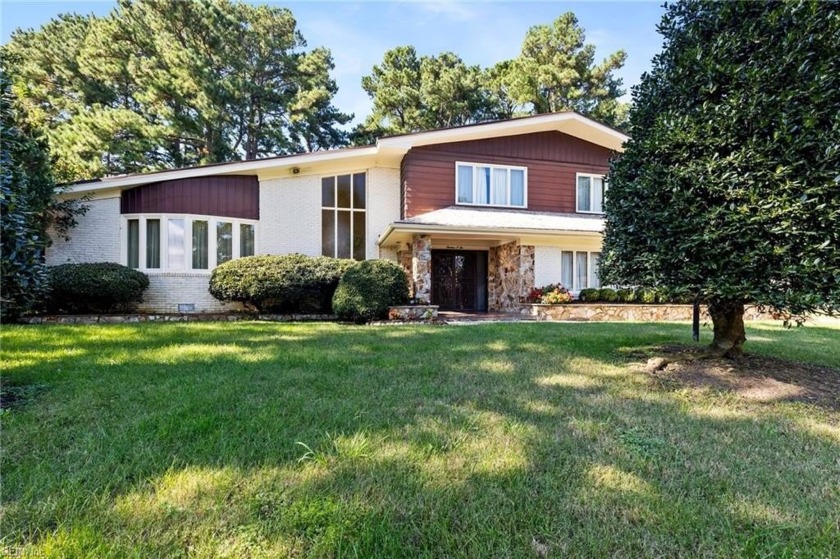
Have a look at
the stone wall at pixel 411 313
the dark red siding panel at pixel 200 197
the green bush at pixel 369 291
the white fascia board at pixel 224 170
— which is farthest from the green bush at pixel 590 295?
the dark red siding panel at pixel 200 197

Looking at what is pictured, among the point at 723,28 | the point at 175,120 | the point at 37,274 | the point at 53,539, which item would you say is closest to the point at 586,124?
the point at 723,28

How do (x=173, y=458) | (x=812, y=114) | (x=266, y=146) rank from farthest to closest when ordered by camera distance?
(x=266, y=146) < (x=812, y=114) < (x=173, y=458)

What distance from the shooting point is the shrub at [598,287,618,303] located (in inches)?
509

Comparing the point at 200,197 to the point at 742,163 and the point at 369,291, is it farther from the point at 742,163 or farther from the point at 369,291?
the point at 742,163

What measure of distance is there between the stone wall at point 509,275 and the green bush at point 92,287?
11.1 metres

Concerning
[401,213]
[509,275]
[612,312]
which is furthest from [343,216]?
[612,312]

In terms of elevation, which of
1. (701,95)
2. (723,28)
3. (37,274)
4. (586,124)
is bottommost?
(37,274)

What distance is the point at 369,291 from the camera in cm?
1028

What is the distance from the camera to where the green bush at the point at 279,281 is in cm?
1091

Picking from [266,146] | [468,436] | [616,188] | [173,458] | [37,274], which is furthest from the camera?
[266,146]

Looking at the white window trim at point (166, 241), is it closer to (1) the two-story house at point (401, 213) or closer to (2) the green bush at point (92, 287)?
(1) the two-story house at point (401, 213)

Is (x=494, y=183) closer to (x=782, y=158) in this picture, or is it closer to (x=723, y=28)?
(x=723, y=28)

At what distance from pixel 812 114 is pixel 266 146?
26727 millimetres

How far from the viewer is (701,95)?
4527 millimetres
